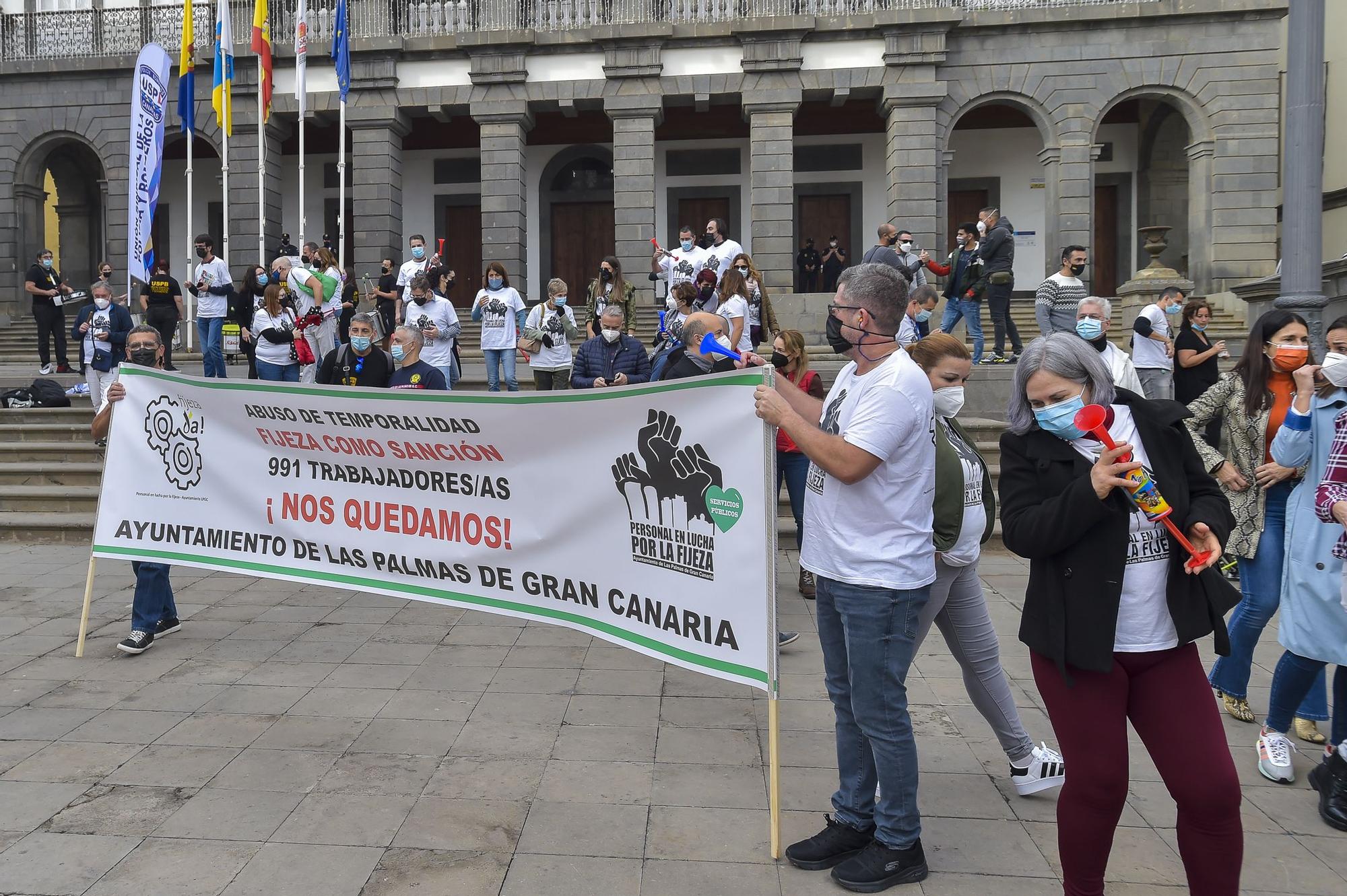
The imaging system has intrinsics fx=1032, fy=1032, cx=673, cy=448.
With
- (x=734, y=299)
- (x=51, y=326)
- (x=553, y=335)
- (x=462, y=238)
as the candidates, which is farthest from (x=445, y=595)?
(x=462, y=238)

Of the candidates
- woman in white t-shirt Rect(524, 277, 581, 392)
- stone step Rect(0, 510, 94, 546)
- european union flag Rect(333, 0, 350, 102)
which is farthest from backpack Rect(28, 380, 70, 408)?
european union flag Rect(333, 0, 350, 102)

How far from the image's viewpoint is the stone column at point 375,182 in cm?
2231

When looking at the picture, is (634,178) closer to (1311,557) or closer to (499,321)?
(499,321)

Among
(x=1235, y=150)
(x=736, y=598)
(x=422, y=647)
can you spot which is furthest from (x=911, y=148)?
(x=736, y=598)

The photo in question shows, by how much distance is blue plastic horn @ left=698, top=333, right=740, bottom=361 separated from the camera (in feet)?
13.5

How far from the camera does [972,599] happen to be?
4070mm

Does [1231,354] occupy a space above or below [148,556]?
above

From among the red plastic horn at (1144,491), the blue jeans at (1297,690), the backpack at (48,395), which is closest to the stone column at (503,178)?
the backpack at (48,395)

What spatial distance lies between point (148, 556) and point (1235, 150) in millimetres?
21833

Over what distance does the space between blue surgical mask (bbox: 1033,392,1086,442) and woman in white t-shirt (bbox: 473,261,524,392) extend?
10.0 meters

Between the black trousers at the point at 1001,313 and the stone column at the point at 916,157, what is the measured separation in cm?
828

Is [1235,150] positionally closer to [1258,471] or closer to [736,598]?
[1258,471]

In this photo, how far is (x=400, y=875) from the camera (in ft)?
11.3

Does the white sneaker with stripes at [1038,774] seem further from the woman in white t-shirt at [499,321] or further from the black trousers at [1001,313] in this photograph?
the black trousers at [1001,313]
